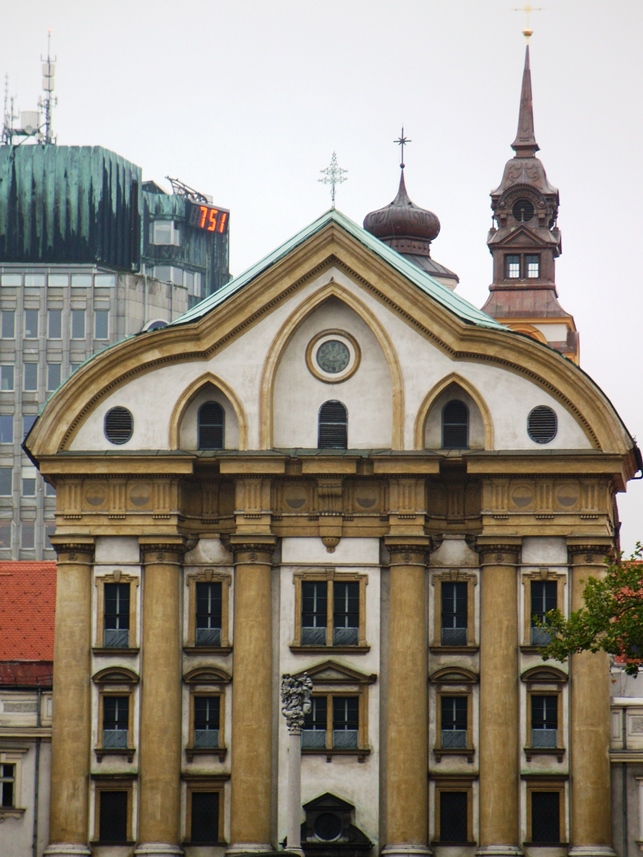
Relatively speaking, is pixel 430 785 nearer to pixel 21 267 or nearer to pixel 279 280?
pixel 279 280

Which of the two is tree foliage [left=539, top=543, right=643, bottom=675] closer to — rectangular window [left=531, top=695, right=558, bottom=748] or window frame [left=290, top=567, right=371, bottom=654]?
rectangular window [left=531, top=695, right=558, bottom=748]

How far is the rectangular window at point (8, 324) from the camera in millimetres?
149750

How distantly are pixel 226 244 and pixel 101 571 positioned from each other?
111 meters

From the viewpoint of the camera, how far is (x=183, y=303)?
16125cm

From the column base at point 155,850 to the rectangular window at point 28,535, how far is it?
80.8m

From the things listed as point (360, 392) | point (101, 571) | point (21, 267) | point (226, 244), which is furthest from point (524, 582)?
point (226, 244)

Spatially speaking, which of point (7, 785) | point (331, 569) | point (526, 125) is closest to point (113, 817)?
point (7, 785)

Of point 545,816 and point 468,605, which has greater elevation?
point 468,605

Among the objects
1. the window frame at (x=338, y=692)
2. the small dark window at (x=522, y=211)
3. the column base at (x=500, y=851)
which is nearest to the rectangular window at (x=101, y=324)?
the small dark window at (x=522, y=211)

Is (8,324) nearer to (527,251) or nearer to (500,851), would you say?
(527,251)

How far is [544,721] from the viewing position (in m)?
70.4

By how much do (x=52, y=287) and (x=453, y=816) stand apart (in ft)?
277

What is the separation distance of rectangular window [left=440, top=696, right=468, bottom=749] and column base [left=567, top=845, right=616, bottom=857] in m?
4.67

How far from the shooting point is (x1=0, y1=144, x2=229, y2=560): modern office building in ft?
491
